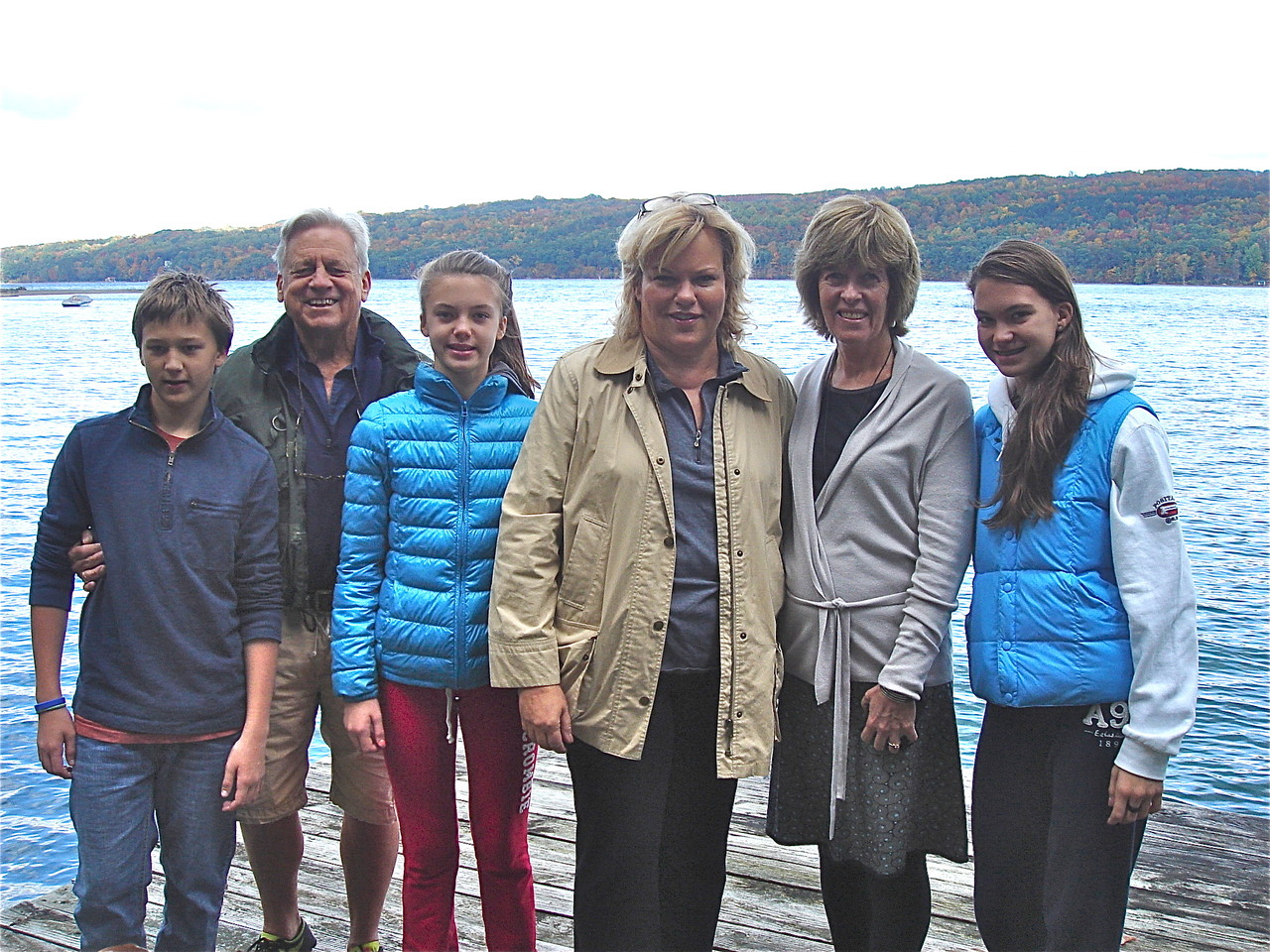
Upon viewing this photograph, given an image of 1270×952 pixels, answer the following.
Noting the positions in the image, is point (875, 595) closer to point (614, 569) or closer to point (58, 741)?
point (614, 569)

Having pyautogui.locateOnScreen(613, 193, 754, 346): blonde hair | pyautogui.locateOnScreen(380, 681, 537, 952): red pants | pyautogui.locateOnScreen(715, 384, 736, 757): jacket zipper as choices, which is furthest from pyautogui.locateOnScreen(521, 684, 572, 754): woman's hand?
pyautogui.locateOnScreen(613, 193, 754, 346): blonde hair

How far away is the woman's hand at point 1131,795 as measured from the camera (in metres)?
2.10

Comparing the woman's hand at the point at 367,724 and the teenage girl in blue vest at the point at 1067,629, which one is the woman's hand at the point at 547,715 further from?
the teenage girl in blue vest at the point at 1067,629

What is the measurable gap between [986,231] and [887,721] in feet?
74.3

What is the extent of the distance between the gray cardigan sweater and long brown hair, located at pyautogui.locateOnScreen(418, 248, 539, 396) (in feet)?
2.55

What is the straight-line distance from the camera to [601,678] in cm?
233

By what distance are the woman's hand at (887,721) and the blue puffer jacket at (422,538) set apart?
0.86 meters

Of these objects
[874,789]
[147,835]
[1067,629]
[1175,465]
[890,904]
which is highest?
[1067,629]

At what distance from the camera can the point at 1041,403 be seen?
7.51 feet

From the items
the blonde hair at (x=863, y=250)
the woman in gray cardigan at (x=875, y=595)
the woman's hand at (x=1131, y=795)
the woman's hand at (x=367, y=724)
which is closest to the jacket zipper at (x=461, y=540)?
the woman's hand at (x=367, y=724)

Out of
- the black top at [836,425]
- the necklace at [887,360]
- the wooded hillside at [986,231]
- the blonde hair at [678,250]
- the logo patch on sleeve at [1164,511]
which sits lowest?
the logo patch on sleeve at [1164,511]

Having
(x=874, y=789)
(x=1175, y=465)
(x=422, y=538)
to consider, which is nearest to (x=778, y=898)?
(x=874, y=789)

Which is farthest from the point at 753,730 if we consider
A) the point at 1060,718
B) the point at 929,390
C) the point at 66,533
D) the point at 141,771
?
the point at 66,533

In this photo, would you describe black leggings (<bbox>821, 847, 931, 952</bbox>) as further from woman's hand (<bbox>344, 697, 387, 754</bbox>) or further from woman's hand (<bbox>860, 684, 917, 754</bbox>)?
woman's hand (<bbox>344, 697, 387, 754</bbox>)
